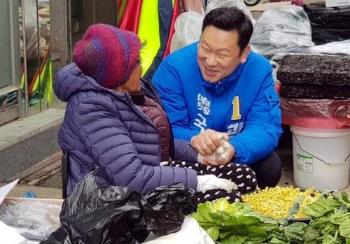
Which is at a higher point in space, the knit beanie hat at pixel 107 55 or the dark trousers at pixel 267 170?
the knit beanie hat at pixel 107 55

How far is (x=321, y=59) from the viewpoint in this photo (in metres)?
5.04

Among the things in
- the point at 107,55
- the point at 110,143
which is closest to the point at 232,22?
the point at 107,55

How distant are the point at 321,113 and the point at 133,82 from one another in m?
2.34

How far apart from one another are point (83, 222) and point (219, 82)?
5.57ft

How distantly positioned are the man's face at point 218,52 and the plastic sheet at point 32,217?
1.33 metres

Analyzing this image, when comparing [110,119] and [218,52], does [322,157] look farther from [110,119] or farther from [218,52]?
[110,119]

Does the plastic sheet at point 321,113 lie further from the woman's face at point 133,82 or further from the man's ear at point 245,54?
the woman's face at point 133,82

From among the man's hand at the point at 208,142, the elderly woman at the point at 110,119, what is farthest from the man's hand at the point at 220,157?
the elderly woman at the point at 110,119

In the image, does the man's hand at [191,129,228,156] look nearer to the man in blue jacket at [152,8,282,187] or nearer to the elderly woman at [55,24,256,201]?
the man in blue jacket at [152,8,282,187]

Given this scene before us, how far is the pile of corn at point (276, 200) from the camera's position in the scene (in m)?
3.27

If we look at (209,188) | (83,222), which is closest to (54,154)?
(209,188)

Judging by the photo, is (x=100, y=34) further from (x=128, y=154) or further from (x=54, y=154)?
(x=54, y=154)

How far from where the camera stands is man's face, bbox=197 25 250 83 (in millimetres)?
3676

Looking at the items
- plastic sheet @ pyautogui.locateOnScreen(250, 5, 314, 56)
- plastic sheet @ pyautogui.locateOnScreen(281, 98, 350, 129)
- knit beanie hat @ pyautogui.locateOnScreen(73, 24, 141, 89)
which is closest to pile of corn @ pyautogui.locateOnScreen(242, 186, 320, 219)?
knit beanie hat @ pyautogui.locateOnScreen(73, 24, 141, 89)
